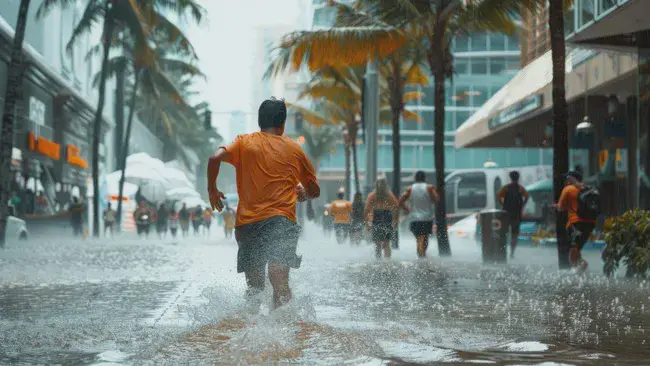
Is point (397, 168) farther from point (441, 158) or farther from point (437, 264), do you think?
point (437, 264)

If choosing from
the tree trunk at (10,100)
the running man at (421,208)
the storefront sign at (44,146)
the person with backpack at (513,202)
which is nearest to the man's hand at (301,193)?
the running man at (421,208)

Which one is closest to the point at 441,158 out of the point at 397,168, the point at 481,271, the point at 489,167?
the point at 481,271

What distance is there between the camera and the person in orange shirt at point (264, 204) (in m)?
6.50

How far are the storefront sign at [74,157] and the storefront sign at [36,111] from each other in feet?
15.4

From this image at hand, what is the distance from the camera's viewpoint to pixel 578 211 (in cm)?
1478

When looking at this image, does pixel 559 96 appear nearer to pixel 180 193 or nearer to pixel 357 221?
pixel 357 221

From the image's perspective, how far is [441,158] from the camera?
21.0m

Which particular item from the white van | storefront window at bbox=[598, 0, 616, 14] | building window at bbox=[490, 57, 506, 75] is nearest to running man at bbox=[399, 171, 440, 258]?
storefront window at bbox=[598, 0, 616, 14]

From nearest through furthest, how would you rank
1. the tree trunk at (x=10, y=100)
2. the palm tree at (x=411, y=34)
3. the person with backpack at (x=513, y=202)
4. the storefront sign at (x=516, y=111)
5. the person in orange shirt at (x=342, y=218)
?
the palm tree at (x=411, y=34) < the person with backpack at (x=513, y=202) < the tree trunk at (x=10, y=100) < the storefront sign at (x=516, y=111) < the person in orange shirt at (x=342, y=218)

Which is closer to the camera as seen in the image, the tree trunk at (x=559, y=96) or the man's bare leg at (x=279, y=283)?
the man's bare leg at (x=279, y=283)

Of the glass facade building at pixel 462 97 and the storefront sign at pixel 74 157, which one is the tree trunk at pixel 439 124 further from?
the glass facade building at pixel 462 97

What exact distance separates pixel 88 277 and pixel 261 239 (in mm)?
7724

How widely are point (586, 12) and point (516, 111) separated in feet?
29.0

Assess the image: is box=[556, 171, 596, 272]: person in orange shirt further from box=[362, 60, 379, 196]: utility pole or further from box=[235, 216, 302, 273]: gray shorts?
box=[362, 60, 379, 196]: utility pole
